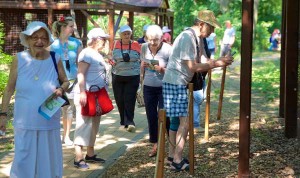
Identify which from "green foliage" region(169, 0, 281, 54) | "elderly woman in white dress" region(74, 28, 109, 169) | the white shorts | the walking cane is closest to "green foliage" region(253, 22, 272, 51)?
"green foliage" region(169, 0, 281, 54)

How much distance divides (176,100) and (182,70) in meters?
0.36

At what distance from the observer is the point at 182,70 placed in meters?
6.76

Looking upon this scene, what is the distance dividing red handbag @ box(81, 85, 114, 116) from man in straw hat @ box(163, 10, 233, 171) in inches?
Answer: 34.4

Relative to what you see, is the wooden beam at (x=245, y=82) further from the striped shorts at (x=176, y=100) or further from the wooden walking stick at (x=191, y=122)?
the striped shorts at (x=176, y=100)

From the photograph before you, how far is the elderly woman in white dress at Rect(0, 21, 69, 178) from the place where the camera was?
216 inches

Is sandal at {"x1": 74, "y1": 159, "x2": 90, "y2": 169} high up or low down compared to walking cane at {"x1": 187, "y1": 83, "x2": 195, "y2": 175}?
down

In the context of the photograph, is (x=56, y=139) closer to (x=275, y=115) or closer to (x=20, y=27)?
(x=275, y=115)

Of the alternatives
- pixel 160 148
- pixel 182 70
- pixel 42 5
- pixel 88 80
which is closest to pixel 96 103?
pixel 88 80

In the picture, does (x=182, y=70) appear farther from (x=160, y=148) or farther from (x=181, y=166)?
Answer: (x=160, y=148)

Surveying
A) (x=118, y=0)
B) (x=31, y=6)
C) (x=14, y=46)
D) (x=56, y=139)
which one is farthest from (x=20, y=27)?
(x=56, y=139)

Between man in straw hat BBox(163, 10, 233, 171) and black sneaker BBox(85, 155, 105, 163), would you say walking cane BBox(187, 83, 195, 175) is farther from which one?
black sneaker BBox(85, 155, 105, 163)

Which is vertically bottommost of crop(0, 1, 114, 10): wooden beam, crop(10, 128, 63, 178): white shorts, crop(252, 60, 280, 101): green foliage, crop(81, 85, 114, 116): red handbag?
crop(252, 60, 280, 101): green foliage

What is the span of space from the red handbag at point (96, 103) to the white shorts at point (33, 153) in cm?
159

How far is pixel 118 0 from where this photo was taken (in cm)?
1817
